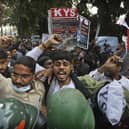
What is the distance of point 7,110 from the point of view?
7.17 feet

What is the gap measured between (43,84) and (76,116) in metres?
1.76

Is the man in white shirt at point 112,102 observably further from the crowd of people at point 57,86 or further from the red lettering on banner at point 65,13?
the red lettering on banner at point 65,13

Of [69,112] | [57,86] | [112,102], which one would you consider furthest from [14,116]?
[57,86]

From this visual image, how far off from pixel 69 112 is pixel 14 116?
29 centimetres

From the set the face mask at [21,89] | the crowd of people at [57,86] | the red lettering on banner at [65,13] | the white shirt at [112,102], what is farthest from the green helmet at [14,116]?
the red lettering on banner at [65,13]

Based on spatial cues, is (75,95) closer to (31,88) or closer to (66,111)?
(66,111)

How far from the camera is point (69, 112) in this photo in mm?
2344

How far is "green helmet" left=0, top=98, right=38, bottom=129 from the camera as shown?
216 cm

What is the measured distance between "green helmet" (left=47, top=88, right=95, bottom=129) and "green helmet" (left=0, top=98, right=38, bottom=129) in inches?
5.8

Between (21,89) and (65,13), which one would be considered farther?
(65,13)

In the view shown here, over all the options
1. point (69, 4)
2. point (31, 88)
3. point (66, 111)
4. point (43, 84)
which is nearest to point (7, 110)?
point (66, 111)

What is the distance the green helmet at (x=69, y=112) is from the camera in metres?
2.35

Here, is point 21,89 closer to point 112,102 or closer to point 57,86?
point 112,102

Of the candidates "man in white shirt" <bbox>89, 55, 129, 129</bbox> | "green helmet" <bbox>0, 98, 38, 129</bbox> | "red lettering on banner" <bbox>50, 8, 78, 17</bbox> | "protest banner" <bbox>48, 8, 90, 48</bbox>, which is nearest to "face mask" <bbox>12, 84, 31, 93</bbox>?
"man in white shirt" <bbox>89, 55, 129, 129</bbox>
